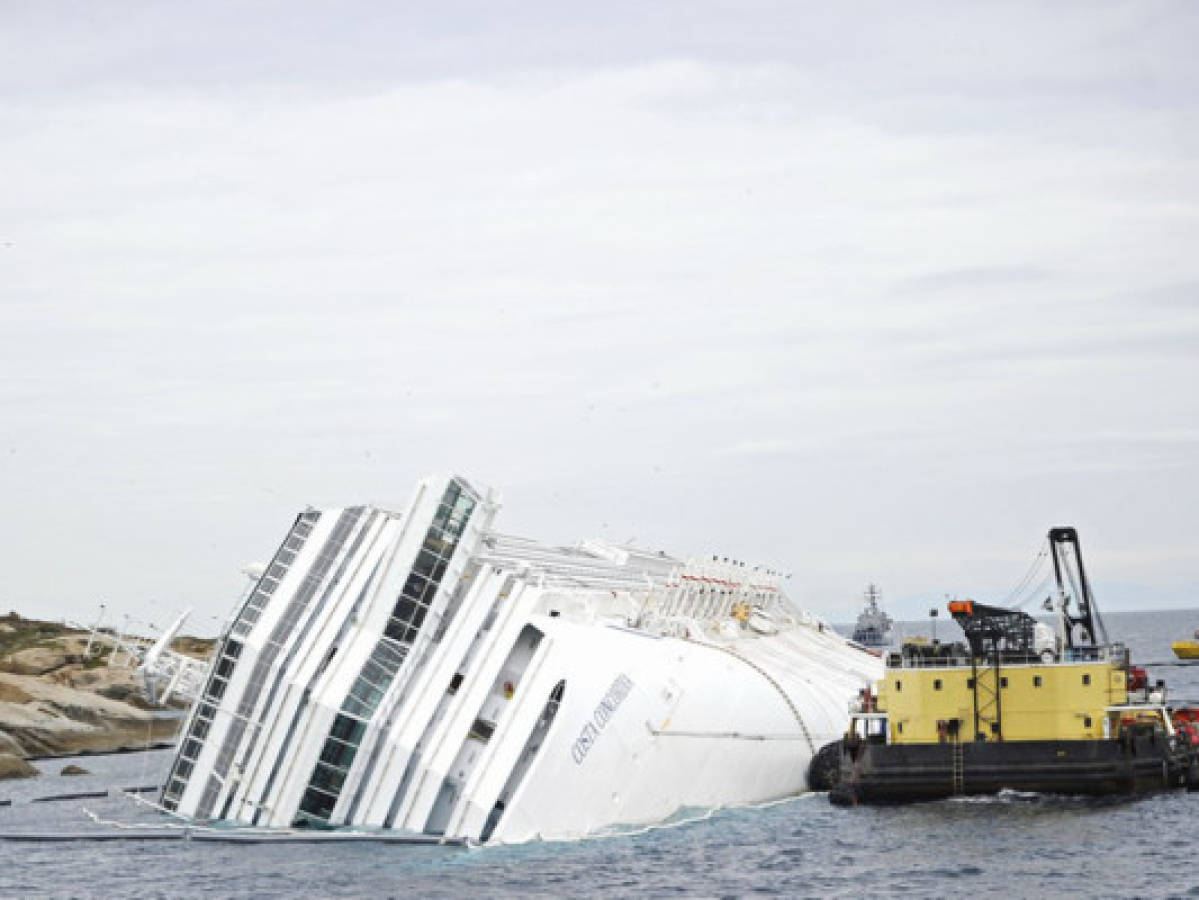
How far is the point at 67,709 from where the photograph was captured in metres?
119

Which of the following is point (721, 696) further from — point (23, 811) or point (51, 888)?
point (23, 811)

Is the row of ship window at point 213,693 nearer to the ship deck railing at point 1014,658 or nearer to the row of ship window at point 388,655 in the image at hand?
the row of ship window at point 388,655

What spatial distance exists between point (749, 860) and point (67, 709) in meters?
77.3

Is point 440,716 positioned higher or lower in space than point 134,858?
higher

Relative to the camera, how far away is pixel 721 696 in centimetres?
6397

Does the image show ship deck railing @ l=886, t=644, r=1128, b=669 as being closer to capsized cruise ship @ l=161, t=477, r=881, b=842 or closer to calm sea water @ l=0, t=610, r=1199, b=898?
calm sea water @ l=0, t=610, r=1199, b=898

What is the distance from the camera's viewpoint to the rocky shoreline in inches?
4230

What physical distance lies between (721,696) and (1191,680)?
10508cm

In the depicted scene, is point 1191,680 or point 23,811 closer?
point 23,811

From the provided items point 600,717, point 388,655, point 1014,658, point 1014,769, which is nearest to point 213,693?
point 388,655

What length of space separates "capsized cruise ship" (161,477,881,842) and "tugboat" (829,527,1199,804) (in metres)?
5.07

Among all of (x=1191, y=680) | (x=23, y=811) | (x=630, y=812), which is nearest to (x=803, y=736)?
(x=630, y=812)

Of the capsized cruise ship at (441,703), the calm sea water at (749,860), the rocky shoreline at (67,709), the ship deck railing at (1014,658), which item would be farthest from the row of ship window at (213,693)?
the rocky shoreline at (67,709)

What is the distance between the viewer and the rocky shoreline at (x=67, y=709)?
10744cm
